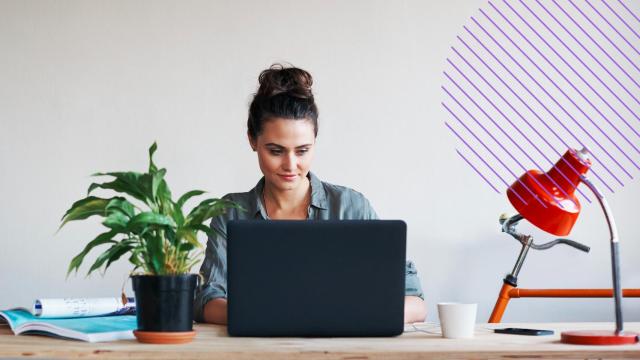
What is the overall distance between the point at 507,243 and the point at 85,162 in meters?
1.69

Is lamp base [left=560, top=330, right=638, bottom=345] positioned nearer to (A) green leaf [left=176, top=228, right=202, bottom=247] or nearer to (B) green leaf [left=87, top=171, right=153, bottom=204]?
(A) green leaf [left=176, top=228, right=202, bottom=247]

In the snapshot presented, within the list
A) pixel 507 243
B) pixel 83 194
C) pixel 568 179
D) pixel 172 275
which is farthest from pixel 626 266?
pixel 172 275

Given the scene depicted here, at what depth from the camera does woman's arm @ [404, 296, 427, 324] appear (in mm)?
1984

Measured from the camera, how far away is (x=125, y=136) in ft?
10.9

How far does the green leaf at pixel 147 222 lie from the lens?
149 cm

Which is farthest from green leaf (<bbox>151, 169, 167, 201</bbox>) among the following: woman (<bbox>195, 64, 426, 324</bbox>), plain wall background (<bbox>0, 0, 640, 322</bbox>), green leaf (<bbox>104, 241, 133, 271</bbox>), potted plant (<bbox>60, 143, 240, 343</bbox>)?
plain wall background (<bbox>0, 0, 640, 322</bbox>)

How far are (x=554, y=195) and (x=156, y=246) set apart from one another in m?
0.79

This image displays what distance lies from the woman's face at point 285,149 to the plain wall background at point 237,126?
921 millimetres

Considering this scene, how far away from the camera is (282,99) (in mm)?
2459

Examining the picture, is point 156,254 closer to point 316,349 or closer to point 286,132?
point 316,349

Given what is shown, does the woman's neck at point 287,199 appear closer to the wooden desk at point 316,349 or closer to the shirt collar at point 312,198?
the shirt collar at point 312,198

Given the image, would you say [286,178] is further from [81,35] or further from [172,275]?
[81,35]

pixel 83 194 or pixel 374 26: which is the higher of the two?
pixel 374 26

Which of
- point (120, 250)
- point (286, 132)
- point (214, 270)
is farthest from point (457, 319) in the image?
point (286, 132)
